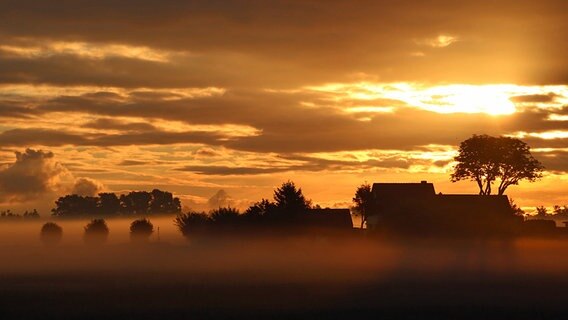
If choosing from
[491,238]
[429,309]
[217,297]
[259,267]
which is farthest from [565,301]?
[491,238]

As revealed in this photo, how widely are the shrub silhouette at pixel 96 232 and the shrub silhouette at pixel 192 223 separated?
41.4 meters

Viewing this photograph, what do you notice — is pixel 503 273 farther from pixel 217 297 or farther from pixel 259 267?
pixel 217 297

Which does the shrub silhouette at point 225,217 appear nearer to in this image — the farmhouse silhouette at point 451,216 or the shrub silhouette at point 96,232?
the farmhouse silhouette at point 451,216

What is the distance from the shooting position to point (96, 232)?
191625 mm

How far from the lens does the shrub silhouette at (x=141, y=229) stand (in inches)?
7210

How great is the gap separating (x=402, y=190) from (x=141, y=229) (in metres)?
61.0

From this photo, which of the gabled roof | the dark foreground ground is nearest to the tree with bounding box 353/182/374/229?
the gabled roof

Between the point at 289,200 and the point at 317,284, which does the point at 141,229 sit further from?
the point at 317,284

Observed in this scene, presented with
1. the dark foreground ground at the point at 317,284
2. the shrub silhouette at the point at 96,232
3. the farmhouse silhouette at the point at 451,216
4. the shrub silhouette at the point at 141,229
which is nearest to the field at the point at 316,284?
the dark foreground ground at the point at 317,284

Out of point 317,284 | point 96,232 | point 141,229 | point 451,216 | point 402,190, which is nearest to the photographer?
point 317,284

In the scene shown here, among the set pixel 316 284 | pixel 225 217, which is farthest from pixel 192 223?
pixel 316 284

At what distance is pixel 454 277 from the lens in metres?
73.1

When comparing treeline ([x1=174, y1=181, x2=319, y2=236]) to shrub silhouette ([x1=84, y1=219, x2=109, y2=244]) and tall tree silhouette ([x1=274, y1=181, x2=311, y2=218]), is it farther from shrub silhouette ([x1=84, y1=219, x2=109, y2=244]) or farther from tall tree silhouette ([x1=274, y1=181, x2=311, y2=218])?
shrub silhouette ([x1=84, y1=219, x2=109, y2=244])

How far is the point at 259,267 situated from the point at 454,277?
73.8 ft
